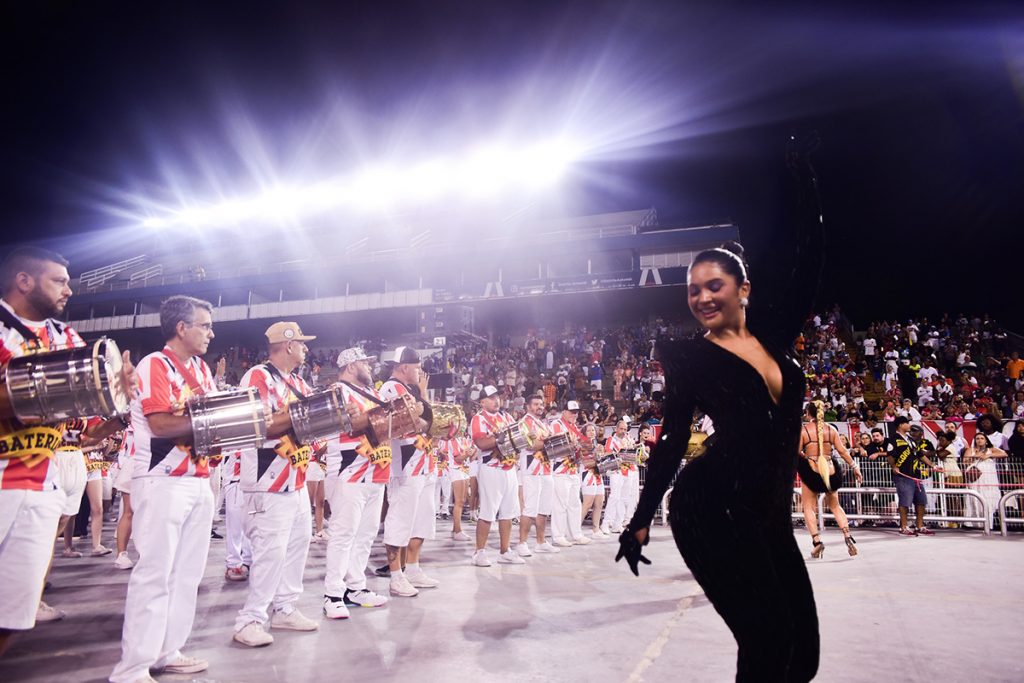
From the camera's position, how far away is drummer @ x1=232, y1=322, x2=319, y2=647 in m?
4.84

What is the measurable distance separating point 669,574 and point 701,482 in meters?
6.21

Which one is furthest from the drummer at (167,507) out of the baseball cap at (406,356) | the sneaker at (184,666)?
the baseball cap at (406,356)

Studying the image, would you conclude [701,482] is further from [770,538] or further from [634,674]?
[634,674]

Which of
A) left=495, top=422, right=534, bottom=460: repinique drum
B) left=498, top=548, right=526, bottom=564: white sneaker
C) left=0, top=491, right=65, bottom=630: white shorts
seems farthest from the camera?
left=498, top=548, right=526, bottom=564: white sneaker

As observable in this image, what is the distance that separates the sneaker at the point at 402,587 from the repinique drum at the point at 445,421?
4.93ft

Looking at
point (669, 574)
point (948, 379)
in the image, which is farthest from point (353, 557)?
point (948, 379)

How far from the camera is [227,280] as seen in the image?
36750 mm

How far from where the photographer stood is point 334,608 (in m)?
5.56

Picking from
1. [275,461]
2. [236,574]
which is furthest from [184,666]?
[236,574]

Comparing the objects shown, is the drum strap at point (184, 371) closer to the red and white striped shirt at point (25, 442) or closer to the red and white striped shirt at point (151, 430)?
the red and white striped shirt at point (151, 430)

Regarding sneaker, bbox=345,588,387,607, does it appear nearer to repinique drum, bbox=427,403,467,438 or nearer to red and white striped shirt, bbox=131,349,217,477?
repinique drum, bbox=427,403,467,438

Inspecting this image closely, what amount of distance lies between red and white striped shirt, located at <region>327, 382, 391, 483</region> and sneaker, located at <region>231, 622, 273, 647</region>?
153 centimetres

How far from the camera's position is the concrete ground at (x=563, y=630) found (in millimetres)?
4133

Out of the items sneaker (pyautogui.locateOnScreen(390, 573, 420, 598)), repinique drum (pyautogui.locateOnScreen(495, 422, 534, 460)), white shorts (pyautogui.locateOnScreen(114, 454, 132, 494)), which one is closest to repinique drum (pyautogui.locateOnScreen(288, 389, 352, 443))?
sneaker (pyautogui.locateOnScreen(390, 573, 420, 598))
